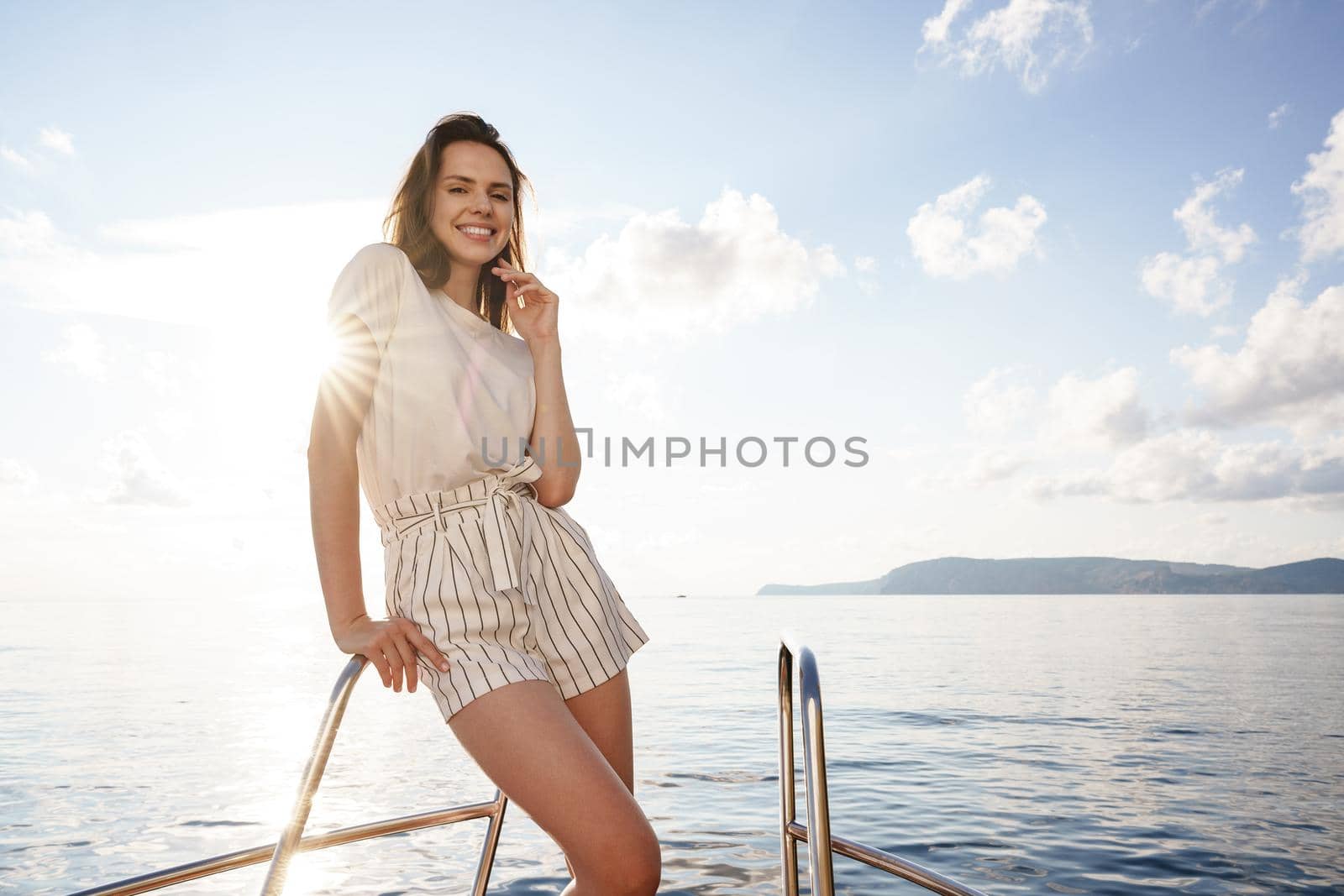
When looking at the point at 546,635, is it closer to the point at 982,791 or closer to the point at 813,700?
the point at 813,700

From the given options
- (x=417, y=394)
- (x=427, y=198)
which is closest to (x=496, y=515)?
(x=417, y=394)

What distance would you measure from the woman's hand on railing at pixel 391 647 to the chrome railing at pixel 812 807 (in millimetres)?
616

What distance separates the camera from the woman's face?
2.04 meters

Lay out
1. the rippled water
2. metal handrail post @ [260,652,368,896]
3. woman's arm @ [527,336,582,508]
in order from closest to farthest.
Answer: metal handrail post @ [260,652,368,896] → woman's arm @ [527,336,582,508] → the rippled water

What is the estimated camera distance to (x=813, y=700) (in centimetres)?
136

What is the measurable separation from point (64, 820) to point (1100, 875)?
950 centimetres

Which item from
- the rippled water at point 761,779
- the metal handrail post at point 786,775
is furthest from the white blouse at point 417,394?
the rippled water at point 761,779

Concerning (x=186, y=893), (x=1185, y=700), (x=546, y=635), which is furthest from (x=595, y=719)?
(x=1185, y=700)

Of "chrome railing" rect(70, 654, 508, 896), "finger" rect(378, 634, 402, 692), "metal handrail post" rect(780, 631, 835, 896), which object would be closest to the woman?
"finger" rect(378, 634, 402, 692)

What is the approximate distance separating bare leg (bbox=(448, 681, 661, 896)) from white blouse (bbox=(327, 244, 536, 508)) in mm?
500

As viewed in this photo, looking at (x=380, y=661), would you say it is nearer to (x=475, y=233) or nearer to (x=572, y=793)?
(x=572, y=793)

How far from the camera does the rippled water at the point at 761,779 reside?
6977 millimetres

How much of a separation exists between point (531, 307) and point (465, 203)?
0.27m

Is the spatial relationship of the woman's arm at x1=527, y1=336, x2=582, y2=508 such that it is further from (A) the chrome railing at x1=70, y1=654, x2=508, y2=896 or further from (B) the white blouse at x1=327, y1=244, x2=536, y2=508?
(A) the chrome railing at x1=70, y1=654, x2=508, y2=896
